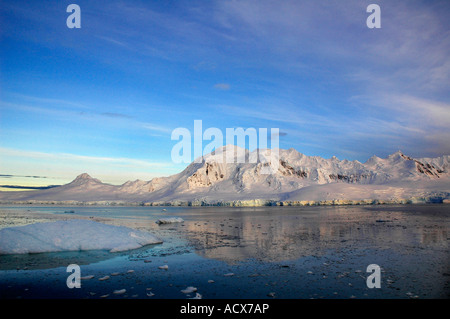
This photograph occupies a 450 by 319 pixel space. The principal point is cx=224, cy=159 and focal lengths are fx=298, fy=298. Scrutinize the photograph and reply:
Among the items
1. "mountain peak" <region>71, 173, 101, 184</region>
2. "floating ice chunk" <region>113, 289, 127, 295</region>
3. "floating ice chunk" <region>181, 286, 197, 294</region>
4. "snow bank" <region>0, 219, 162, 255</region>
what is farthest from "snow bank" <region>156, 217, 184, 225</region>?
"mountain peak" <region>71, 173, 101, 184</region>

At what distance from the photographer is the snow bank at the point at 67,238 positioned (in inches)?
597

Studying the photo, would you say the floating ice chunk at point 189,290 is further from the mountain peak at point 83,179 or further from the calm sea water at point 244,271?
the mountain peak at point 83,179

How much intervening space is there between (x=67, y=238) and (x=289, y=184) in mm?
114918

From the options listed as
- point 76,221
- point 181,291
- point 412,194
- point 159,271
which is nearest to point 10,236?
point 76,221

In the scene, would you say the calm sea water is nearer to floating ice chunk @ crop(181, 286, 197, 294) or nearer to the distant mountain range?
floating ice chunk @ crop(181, 286, 197, 294)

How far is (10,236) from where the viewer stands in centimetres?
1542

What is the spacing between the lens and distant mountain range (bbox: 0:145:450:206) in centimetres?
10000

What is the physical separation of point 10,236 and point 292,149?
5945 inches

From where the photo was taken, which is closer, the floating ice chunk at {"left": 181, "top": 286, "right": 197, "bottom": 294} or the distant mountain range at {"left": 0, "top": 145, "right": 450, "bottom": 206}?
the floating ice chunk at {"left": 181, "top": 286, "right": 197, "bottom": 294}

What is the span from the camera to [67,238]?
16.2 m

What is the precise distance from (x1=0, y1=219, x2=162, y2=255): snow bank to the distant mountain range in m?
85.5

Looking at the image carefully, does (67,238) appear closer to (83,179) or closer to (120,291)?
(120,291)

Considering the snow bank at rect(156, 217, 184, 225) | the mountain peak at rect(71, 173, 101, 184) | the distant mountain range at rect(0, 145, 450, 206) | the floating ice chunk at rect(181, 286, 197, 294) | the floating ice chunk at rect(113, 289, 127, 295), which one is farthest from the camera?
the mountain peak at rect(71, 173, 101, 184)
